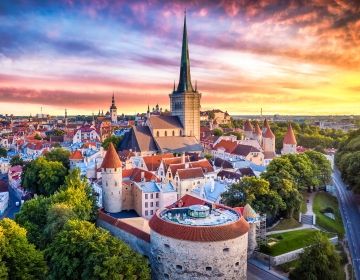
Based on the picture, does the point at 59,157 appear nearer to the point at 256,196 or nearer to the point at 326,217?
the point at 256,196

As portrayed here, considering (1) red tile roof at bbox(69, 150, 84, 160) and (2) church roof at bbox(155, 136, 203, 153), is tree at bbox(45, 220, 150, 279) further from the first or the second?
(2) church roof at bbox(155, 136, 203, 153)

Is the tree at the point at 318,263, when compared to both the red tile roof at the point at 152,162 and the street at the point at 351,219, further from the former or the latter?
the red tile roof at the point at 152,162

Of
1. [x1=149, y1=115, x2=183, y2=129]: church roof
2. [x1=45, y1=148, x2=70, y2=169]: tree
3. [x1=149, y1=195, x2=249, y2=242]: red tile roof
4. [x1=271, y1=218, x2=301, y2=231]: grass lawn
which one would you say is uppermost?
[x1=149, y1=115, x2=183, y2=129]: church roof

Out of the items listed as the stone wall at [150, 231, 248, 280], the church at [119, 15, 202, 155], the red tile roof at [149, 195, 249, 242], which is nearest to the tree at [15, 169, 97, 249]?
the red tile roof at [149, 195, 249, 242]

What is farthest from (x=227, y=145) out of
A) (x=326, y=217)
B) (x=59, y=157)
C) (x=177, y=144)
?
(x=59, y=157)

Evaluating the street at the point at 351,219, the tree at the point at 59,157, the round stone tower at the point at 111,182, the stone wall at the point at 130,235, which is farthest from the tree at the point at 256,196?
the tree at the point at 59,157

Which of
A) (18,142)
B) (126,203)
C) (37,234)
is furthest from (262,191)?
(18,142)
